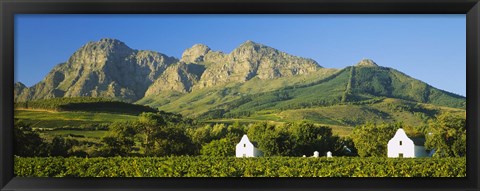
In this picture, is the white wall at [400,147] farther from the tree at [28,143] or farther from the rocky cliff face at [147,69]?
the tree at [28,143]

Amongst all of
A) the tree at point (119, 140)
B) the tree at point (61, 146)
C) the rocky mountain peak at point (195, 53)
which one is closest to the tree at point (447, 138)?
the rocky mountain peak at point (195, 53)

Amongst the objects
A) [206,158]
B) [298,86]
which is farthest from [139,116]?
[298,86]

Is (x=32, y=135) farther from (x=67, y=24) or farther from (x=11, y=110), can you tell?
(x=11, y=110)

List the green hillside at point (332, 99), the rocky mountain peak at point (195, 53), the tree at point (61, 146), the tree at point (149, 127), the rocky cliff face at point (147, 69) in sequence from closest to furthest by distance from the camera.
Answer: the tree at point (149, 127)
the tree at point (61, 146)
the rocky cliff face at point (147, 69)
the rocky mountain peak at point (195, 53)
the green hillside at point (332, 99)

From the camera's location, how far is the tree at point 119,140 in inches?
383

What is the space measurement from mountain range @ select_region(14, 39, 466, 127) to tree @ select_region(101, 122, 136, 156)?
3.54 ft

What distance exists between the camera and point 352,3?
4.68 meters

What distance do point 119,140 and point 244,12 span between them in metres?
6.01

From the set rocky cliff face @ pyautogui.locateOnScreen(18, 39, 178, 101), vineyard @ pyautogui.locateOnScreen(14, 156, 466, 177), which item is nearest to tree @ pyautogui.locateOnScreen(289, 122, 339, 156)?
vineyard @ pyautogui.locateOnScreen(14, 156, 466, 177)

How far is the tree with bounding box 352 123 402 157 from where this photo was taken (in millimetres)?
9891

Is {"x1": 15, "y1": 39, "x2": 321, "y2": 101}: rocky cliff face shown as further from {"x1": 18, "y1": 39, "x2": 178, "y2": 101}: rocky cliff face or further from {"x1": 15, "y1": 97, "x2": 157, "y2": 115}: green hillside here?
{"x1": 15, "y1": 97, "x2": 157, "y2": 115}: green hillside

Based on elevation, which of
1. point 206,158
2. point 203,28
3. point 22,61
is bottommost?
point 206,158

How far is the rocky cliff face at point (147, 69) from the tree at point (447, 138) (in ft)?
9.36

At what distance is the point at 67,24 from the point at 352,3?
8308mm
